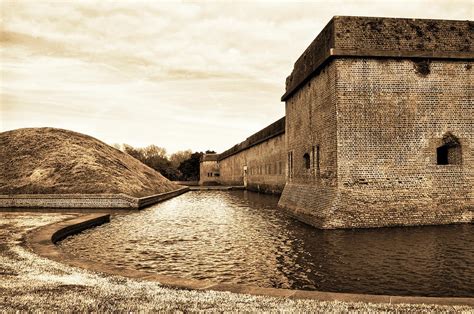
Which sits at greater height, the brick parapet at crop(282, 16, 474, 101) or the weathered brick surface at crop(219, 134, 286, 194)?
the brick parapet at crop(282, 16, 474, 101)

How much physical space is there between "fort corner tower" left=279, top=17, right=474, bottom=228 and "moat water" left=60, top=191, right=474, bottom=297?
0.89 meters

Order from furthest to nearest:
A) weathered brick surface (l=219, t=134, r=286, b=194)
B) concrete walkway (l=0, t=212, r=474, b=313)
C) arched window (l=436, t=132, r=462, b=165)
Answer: weathered brick surface (l=219, t=134, r=286, b=194) → arched window (l=436, t=132, r=462, b=165) → concrete walkway (l=0, t=212, r=474, b=313)

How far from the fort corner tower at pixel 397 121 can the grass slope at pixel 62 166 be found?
14875mm

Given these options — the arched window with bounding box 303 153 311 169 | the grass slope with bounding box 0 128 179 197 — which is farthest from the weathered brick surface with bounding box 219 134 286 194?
the arched window with bounding box 303 153 311 169

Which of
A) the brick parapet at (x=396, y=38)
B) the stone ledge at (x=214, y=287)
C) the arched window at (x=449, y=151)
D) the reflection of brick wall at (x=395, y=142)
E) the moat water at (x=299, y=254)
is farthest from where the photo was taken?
the arched window at (x=449, y=151)

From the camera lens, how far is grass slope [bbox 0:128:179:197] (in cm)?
2345

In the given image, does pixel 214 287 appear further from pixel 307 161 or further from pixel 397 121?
pixel 307 161

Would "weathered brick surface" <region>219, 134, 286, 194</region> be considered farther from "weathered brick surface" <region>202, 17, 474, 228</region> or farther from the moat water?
the moat water

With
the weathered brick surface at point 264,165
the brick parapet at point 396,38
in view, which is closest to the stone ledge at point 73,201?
the weathered brick surface at point 264,165

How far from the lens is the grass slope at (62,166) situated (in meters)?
23.5

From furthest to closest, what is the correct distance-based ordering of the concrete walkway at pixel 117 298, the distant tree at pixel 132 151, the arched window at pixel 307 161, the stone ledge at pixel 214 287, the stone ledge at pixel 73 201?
the distant tree at pixel 132 151 → the stone ledge at pixel 73 201 → the arched window at pixel 307 161 → the stone ledge at pixel 214 287 → the concrete walkway at pixel 117 298

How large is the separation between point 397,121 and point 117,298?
32.1ft

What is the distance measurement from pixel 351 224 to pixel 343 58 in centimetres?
479

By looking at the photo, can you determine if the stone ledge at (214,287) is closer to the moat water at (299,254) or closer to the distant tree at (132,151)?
the moat water at (299,254)
